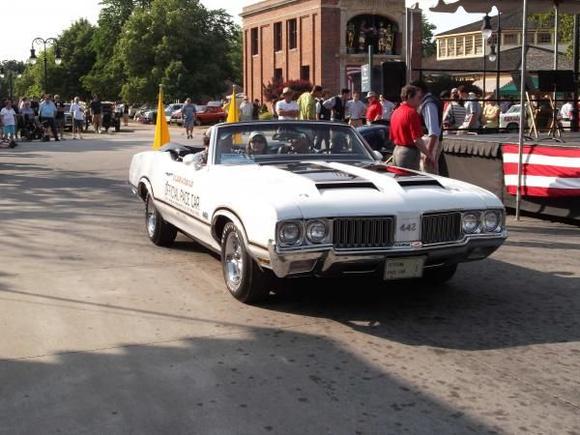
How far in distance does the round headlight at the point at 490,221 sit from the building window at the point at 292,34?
156 feet

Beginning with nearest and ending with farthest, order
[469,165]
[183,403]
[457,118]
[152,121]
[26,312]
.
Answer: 1. [183,403]
2. [26,312]
3. [469,165]
4. [457,118]
5. [152,121]

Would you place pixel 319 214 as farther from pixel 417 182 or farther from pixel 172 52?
pixel 172 52

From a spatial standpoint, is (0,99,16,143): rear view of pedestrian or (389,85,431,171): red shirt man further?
(0,99,16,143): rear view of pedestrian

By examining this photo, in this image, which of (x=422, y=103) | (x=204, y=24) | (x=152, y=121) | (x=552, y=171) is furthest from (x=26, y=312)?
(x=204, y=24)

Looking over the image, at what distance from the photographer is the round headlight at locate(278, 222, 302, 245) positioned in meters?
5.41

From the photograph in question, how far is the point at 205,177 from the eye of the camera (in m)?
6.76

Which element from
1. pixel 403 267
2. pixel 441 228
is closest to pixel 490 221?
pixel 441 228

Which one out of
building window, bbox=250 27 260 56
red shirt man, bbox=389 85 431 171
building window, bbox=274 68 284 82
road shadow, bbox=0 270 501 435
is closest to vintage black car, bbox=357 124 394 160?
red shirt man, bbox=389 85 431 171

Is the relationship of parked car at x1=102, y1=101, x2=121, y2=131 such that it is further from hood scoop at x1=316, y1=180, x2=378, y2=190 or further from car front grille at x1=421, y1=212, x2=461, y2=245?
car front grille at x1=421, y1=212, x2=461, y2=245

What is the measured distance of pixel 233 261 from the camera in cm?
626

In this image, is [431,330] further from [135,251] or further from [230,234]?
[135,251]

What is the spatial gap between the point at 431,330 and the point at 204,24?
216 ft

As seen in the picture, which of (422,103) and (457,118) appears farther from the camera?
(457,118)

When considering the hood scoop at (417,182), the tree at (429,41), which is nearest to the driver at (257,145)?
the hood scoop at (417,182)
